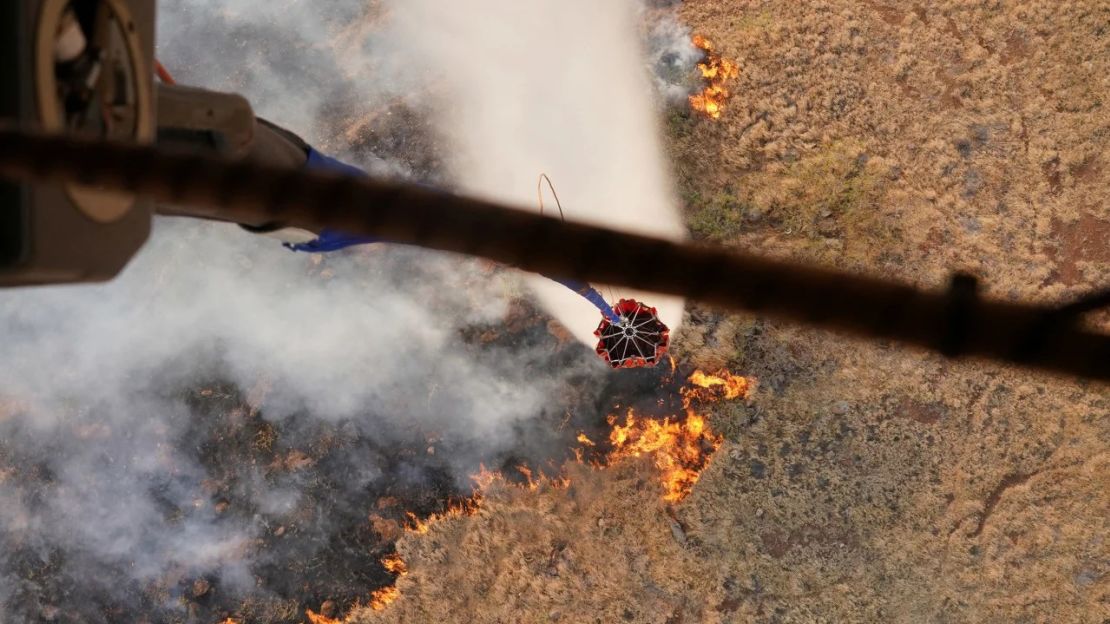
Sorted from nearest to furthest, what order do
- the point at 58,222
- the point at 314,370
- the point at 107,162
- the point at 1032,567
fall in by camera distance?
1. the point at 107,162
2. the point at 58,222
3. the point at 1032,567
4. the point at 314,370

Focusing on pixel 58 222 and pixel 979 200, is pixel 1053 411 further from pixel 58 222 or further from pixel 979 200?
pixel 58 222

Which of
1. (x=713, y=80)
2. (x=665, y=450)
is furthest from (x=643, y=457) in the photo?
(x=713, y=80)

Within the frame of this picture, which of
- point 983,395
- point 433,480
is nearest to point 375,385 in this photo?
point 433,480

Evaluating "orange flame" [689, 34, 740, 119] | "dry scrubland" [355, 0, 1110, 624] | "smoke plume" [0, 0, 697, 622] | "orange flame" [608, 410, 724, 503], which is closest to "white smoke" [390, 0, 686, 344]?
"smoke plume" [0, 0, 697, 622]

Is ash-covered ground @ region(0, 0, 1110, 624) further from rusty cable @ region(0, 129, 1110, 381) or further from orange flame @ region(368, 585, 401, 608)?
rusty cable @ region(0, 129, 1110, 381)

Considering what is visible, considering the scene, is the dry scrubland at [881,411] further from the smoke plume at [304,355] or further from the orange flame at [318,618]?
the smoke plume at [304,355]

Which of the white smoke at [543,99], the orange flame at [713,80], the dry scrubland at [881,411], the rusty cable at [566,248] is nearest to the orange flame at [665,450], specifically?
the dry scrubland at [881,411]
